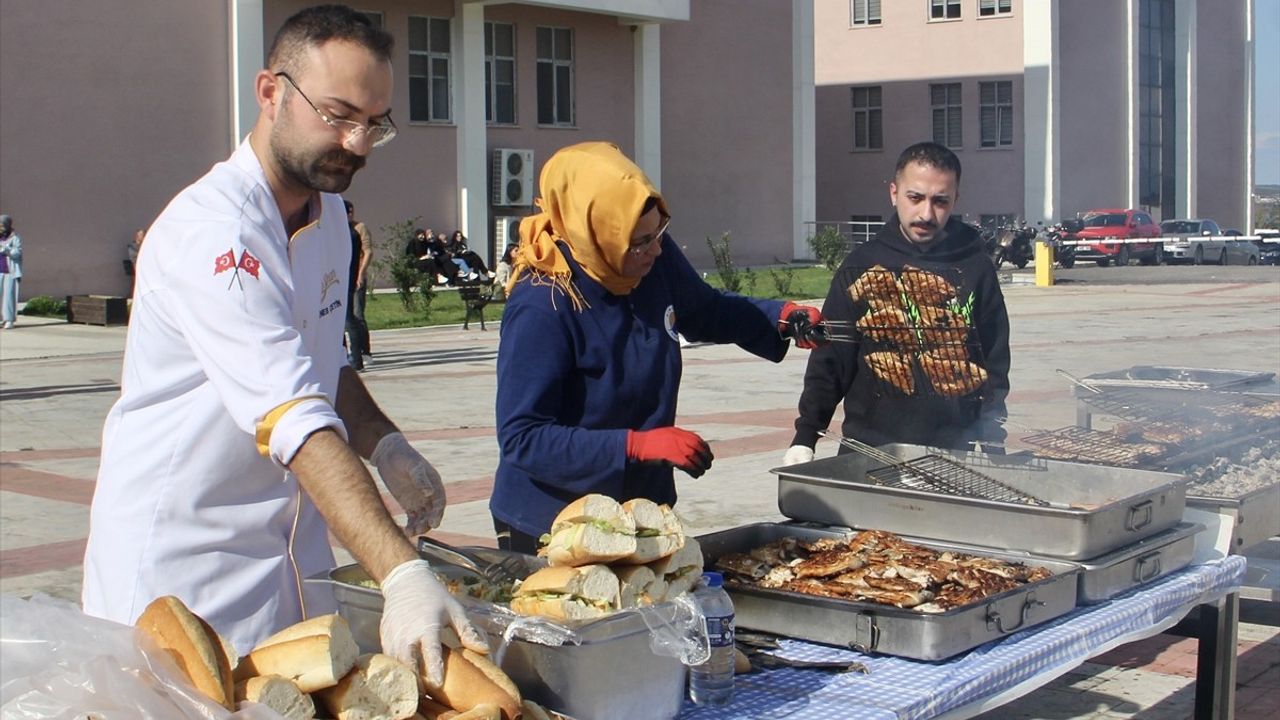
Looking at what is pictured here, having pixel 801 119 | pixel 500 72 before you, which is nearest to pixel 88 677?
pixel 500 72

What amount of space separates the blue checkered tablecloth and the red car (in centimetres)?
3753

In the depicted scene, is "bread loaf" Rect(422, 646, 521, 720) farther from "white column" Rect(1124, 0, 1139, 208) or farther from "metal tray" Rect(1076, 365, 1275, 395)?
"white column" Rect(1124, 0, 1139, 208)

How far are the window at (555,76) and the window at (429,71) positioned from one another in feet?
9.22

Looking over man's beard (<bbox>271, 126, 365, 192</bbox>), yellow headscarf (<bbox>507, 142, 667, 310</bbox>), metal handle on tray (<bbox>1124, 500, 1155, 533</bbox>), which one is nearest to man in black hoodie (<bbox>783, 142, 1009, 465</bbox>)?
metal handle on tray (<bbox>1124, 500, 1155, 533</bbox>)

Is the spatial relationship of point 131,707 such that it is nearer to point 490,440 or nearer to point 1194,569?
point 1194,569

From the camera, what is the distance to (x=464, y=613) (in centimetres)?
204

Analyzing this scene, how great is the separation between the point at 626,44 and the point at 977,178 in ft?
54.7

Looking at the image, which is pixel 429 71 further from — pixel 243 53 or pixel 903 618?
pixel 903 618

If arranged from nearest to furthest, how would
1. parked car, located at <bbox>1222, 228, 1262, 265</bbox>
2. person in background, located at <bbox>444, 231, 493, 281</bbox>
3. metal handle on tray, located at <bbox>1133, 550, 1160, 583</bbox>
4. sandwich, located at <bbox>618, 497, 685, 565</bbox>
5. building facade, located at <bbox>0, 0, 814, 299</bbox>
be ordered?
sandwich, located at <bbox>618, 497, 685, 565</bbox> < metal handle on tray, located at <bbox>1133, 550, 1160, 583</bbox> < building facade, located at <bbox>0, 0, 814, 299</bbox> < person in background, located at <bbox>444, 231, 493, 281</bbox> < parked car, located at <bbox>1222, 228, 1262, 265</bbox>

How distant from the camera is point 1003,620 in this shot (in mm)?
2793

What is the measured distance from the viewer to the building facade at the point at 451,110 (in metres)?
26.2

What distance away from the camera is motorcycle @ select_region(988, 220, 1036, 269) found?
3587 cm

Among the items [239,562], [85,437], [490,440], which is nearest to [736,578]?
[239,562]

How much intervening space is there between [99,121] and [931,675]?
2672 centimetres
